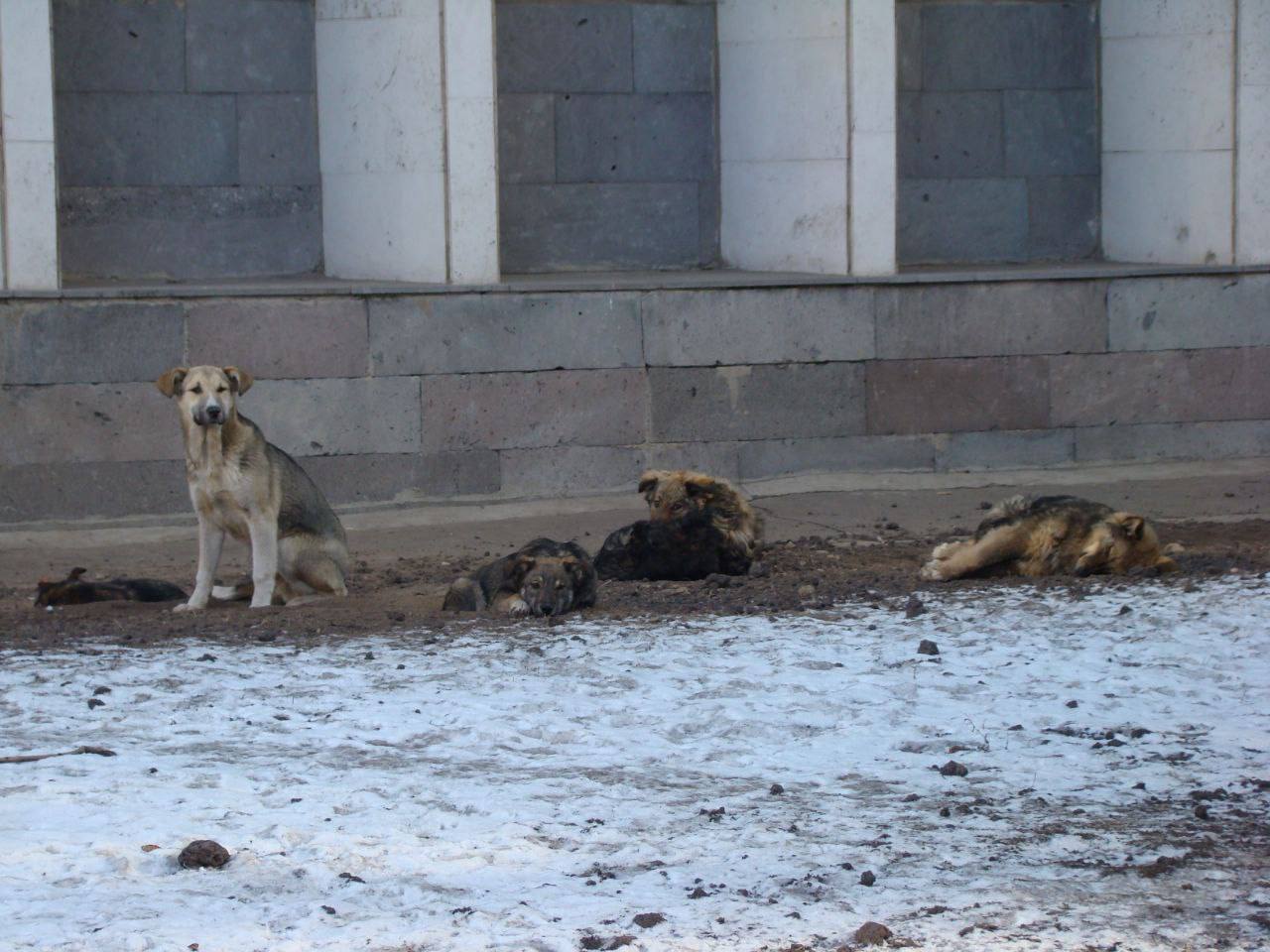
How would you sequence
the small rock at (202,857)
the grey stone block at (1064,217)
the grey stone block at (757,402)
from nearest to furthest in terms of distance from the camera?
the small rock at (202,857), the grey stone block at (757,402), the grey stone block at (1064,217)

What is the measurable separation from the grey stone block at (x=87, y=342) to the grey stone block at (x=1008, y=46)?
6.98m

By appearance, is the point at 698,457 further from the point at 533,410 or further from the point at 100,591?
the point at 100,591

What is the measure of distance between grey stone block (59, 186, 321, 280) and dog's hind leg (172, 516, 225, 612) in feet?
16.6

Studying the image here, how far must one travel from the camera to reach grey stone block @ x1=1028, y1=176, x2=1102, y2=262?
1587 centimetres

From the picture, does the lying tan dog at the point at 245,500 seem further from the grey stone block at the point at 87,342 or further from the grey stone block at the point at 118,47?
the grey stone block at the point at 118,47

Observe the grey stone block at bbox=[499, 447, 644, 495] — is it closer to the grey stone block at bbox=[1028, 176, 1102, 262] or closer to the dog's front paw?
the dog's front paw

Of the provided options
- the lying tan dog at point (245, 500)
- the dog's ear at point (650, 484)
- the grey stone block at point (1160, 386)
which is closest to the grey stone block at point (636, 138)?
the grey stone block at point (1160, 386)

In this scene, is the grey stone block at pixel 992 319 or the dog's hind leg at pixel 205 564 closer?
the dog's hind leg at pixel 205 564

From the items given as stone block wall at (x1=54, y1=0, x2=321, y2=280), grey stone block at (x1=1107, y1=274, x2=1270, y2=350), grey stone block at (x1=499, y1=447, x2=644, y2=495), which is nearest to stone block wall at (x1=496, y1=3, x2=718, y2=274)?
stone block wall at (x1=54, y1=0, x2=321, y2=280)

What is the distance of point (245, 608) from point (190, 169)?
5.73 meters

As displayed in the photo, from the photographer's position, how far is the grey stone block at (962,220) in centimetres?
1561

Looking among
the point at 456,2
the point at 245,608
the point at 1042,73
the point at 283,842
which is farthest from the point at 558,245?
the point at 283,842

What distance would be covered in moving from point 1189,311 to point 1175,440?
3.35ft

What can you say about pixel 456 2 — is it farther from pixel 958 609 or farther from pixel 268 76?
pixel 958 609
